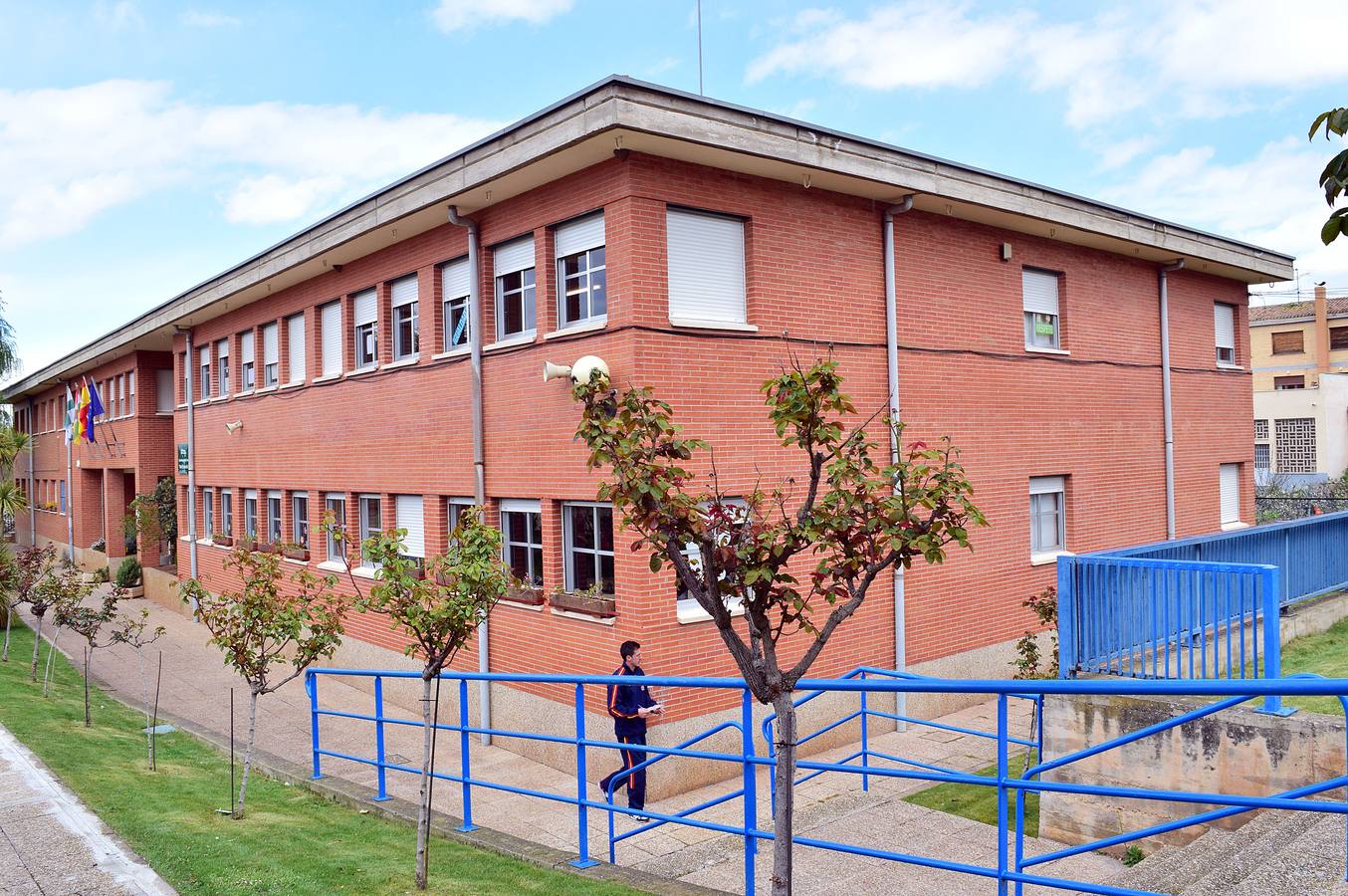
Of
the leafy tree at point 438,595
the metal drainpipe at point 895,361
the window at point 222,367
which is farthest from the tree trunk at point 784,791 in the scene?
the window at point 222,367

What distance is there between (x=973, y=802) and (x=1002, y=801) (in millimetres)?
4839

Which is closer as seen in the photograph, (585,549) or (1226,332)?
(585,549)

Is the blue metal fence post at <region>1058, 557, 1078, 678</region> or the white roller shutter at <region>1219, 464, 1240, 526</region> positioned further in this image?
the white roller shutter at <region>1219, 464, 1240, 526</region>

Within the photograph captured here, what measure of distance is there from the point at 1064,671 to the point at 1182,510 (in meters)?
9.81

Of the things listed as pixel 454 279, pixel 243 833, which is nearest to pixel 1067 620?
pixel 243 833

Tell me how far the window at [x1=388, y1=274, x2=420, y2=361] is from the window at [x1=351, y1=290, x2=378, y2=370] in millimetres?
521

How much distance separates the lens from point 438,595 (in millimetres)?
6777

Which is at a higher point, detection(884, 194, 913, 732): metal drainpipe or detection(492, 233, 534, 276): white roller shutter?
detection(492, 233, 534, 276): white roller shutter

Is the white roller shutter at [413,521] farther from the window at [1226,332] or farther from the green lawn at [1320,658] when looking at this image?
the window at [1226,332]

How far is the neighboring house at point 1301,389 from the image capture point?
126 feet

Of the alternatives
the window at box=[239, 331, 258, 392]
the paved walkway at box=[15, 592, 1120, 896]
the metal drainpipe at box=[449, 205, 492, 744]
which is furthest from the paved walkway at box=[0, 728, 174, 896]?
the window at box=[239, 331, 258, 392]

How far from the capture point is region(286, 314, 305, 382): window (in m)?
17.4

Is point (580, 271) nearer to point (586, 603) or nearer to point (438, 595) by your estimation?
point (586, 603)

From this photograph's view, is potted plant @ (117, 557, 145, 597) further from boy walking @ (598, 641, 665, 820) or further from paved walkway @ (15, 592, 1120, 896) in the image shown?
boy walking @ (598, 641, 665, 820)
